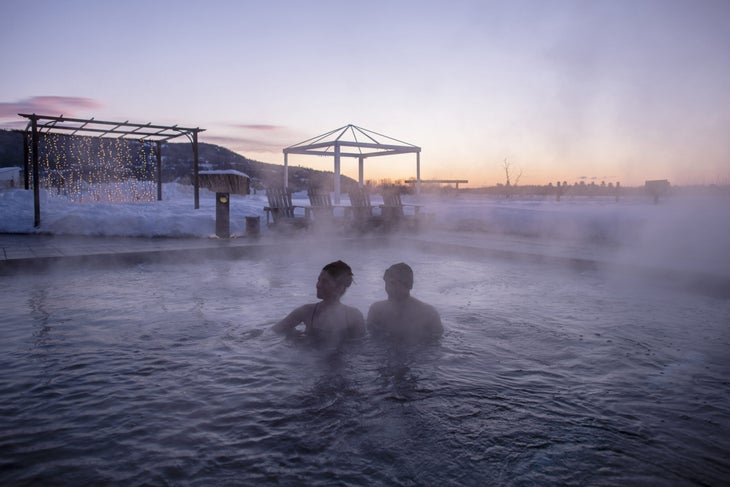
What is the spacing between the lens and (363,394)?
2904 mm

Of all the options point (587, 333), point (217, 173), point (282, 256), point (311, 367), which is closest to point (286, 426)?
point (311, 367)

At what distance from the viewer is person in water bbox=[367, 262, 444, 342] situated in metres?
3.95

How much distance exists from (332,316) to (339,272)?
0.41 metres

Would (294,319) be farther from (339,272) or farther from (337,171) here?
(337,171)

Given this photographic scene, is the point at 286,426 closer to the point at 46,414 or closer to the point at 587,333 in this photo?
the point at 46,414

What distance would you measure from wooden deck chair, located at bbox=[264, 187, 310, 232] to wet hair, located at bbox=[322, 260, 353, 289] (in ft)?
24.1

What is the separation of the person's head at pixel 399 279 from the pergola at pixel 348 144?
34.7 ft

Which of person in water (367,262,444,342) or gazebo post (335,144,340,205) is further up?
gazebo post (335,144,340,205)

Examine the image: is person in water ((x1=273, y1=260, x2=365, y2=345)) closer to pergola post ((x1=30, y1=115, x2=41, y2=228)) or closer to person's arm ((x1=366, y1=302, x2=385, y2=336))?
person's arm ((x1=366, y1=302, x2=385, y2=336))

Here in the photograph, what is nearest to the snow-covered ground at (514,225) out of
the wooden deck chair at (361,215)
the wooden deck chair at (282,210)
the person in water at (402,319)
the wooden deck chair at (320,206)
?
the wooden deck chair at (282,210)

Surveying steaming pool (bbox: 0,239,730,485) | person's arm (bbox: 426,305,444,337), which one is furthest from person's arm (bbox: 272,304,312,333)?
person's arm (bbox: 426,305,444,337)

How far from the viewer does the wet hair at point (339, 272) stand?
142 inches

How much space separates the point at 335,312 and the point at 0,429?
2135 millimetres

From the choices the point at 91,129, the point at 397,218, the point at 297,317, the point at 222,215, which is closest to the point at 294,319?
the point at 297,317
